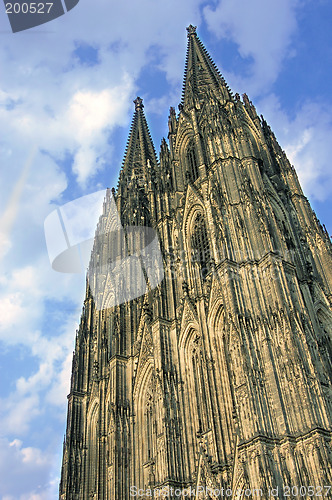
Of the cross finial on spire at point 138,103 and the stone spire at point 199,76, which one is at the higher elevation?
the cross finial on spire at point 138,103

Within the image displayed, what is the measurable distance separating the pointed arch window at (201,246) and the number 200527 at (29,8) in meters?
16.1

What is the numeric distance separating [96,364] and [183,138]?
17.9 m

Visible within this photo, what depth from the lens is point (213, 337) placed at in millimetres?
24953

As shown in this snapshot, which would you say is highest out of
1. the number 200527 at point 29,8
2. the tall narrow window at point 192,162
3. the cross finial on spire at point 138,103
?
the cross finial on spire at point 138,103

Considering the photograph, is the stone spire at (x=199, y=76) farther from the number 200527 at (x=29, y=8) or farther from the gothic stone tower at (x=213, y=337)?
the number 200527 at (x=29, y=8)

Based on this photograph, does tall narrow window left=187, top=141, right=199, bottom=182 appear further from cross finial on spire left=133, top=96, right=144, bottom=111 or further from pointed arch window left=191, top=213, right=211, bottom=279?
cross finial on spire left=133, top=96, right=144, bottom=111

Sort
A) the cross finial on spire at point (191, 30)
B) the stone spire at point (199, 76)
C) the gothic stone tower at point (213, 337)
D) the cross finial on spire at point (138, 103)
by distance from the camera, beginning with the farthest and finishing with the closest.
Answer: the cross finial on spire at point (138, 103) → the cross finial on spire at point (191, 30) → the stone spire at point (199, 76) → the gothic stone tower at point (213, 337)

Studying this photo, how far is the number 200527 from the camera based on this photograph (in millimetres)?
16531

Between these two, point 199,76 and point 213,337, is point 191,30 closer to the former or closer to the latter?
point 199,76

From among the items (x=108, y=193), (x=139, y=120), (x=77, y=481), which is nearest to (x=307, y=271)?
(x=77, y=481)

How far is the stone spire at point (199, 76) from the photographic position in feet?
132

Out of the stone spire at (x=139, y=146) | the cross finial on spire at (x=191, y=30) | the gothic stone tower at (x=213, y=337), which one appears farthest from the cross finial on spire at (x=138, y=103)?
the gothic stone tower at (x=213, y=337)

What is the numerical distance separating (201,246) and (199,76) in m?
19.4

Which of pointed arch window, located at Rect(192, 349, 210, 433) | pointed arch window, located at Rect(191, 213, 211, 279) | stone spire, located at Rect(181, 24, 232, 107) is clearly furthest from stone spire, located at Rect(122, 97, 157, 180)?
pointed arch window, located at Rect(192, 349, 210, 433)
